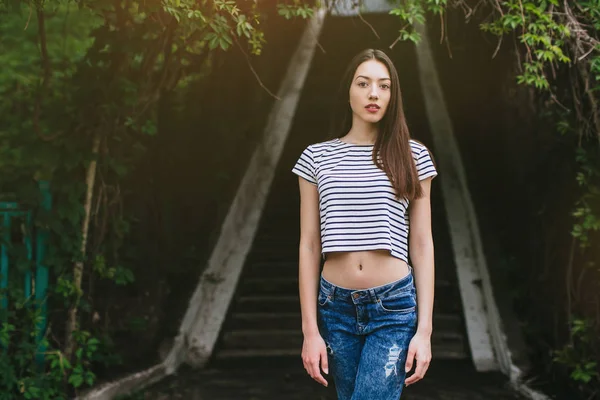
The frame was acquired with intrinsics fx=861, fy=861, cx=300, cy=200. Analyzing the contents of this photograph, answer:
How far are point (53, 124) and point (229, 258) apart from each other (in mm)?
3211

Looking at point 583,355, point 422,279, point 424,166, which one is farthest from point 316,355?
point 583,355

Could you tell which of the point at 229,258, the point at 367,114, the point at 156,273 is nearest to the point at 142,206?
the point at 156,273

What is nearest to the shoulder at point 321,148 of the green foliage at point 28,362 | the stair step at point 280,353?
the green foliage at point 28,362

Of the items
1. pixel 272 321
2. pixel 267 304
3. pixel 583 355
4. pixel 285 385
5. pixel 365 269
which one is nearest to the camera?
pixel 365 269

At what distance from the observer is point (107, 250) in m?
6.50

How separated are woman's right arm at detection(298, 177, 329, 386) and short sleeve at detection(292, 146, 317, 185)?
0.02 meters

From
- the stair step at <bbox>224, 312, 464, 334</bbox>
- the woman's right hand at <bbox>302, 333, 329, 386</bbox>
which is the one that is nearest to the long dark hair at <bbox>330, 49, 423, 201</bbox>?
the woman's right hand at <bbox>302, 333, 329, 386</bbox>

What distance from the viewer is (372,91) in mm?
3191

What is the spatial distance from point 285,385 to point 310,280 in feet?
12.2

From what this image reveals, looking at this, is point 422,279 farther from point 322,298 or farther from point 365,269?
point 322,298

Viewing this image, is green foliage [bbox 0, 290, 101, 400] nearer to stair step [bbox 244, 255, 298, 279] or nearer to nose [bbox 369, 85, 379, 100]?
stair step [bbox 244, 255, 298, 279]

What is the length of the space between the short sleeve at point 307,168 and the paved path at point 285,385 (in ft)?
11.4

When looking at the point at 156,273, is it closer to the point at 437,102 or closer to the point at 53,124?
the point at 53,124

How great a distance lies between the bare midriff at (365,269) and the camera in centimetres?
303
